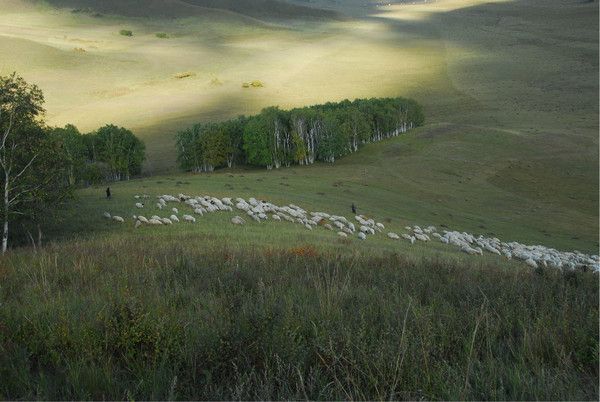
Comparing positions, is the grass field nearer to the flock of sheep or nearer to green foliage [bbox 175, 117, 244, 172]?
the flock of sheep

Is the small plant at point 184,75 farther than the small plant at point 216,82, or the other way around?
the small plant at point 184,75

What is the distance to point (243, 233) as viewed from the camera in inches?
882

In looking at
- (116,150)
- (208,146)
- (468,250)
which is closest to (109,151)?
(116,150)

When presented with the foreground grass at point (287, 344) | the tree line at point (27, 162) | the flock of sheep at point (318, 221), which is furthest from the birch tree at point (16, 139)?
the foreground grass at point (287, 344)

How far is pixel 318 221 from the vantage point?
29.9 metres

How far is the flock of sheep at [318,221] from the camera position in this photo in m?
26.3

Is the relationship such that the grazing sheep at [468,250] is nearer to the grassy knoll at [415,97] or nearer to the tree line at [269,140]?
the grassy knoll at [415,97]

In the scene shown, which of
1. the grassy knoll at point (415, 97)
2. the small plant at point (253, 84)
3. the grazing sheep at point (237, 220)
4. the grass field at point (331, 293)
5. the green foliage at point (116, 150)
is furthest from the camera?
the small plant at point (253, 84)

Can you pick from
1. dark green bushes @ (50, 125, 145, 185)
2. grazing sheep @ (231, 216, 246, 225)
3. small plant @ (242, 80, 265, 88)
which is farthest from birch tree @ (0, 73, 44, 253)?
small plant @ (242, 80, 265, 88)

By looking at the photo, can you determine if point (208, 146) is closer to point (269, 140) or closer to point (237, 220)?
point (269, 140)

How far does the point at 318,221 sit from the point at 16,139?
1673cm

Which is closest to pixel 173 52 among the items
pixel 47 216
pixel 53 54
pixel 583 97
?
pixel 53 54

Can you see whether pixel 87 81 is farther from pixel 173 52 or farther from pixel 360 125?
pixel 360 125

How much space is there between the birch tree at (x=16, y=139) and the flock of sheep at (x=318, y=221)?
4308 mm
